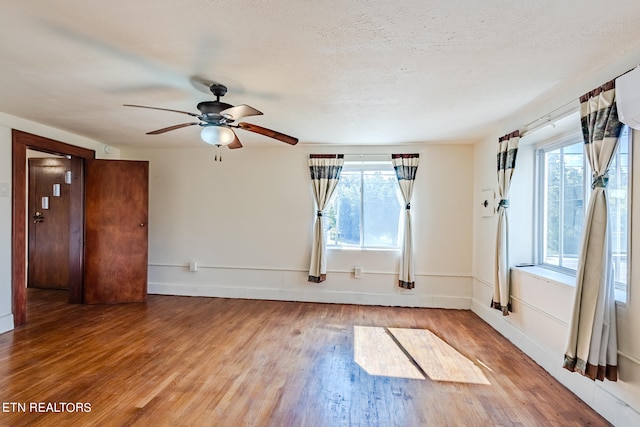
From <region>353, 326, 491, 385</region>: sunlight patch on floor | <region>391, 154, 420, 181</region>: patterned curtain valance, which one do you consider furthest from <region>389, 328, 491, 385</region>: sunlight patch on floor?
<region>391, 154, 420, 181</region>: patterned curtain valance

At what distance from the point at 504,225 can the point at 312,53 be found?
254cm

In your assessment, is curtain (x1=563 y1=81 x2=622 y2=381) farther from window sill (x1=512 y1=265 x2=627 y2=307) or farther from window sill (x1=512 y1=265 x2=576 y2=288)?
window sill (x1=512 y1=265 x2=576 y2=288)

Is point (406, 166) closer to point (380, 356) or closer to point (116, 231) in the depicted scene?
point (380, 356)

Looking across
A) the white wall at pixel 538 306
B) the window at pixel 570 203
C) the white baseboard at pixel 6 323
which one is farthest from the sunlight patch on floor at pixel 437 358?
the white baseboard at pixel 6 323

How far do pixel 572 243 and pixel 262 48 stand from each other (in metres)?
2.98

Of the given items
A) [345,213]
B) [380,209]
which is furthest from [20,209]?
[380,209]

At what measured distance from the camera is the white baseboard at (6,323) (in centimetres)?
314

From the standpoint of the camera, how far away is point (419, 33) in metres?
1.64

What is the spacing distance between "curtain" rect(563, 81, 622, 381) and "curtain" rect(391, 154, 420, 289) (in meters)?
2.20

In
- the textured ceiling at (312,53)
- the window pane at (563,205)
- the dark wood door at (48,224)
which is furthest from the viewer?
the dark wood door at (48,224)

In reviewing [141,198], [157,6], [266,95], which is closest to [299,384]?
[266,95]

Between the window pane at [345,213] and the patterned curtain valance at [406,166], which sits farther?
the window pane at [345,213]

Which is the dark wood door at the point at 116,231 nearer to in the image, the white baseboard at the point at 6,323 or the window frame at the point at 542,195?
the white baseboard at the point at 6,323

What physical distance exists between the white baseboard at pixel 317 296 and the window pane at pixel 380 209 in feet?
2.49
